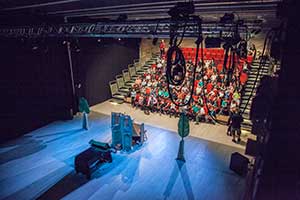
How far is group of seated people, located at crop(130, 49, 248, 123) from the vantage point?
9.96 meters

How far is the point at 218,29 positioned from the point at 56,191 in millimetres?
5592

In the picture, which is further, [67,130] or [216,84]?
[216,84]

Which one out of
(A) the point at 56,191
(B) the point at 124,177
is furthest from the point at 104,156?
(A) the point at 56,191

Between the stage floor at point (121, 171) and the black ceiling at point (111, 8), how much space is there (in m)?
4.27

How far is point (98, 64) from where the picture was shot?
1192cm

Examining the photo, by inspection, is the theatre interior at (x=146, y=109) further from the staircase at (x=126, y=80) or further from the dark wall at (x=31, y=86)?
the staircase at (x=126, y=80)

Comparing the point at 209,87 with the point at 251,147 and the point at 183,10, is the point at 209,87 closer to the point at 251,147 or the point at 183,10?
the point at 251,147

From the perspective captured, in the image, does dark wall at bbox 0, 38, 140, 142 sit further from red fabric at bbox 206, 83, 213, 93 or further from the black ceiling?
red fabric at bbox 206, 83, 213, 93

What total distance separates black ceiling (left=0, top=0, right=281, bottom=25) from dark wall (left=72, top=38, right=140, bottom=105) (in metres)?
3.15

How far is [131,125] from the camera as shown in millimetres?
7141

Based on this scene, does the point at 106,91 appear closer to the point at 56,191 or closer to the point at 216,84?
the point at 216,84

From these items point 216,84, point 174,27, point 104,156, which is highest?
point 174,27

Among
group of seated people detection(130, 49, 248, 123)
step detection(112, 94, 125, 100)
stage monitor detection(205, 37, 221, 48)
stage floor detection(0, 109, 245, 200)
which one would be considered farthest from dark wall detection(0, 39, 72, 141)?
stage monitor detection(205, 37, 221, 48)

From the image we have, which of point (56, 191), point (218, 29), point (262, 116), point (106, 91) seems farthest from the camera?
point (106, 91)
